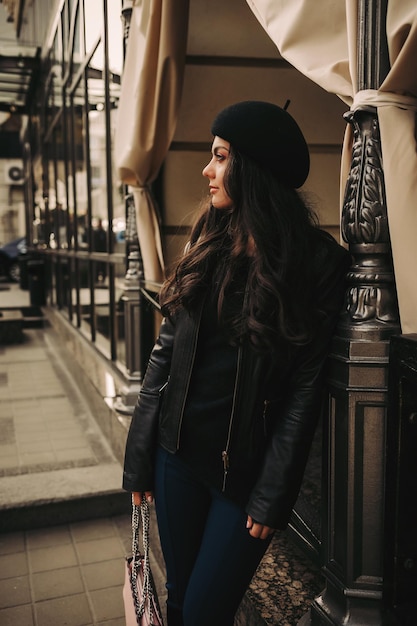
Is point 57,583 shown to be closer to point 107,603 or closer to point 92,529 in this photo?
point 107,603

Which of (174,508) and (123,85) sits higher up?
(123,85)

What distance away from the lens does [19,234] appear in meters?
35.0

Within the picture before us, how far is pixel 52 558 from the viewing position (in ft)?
11.4

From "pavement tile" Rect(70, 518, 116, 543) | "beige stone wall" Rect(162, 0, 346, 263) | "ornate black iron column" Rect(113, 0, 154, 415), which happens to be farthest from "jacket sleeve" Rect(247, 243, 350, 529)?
"ornate black iron column" Rect(113, 0, 154, 415)

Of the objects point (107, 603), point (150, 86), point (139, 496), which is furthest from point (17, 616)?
point (150, 86)

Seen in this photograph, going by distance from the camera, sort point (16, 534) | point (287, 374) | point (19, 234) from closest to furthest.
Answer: point (287, 374), point (16, 534), point (19, 234)

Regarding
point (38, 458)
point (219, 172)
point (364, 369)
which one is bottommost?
point (38, 458)

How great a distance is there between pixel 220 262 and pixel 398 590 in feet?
3.56

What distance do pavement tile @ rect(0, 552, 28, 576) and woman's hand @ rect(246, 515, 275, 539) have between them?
6.80 ft

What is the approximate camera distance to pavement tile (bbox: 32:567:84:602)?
10.2 ft

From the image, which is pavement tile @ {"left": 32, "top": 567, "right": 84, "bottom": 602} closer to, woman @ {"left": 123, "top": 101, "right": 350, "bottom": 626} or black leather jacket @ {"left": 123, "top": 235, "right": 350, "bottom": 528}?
woman @ {"left": 123, "top": 101, "right": 350, "bottom": 626}

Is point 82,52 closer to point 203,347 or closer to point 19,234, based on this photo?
point 203,347

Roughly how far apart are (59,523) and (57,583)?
702 millimetres

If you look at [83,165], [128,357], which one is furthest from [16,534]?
[83,165]
